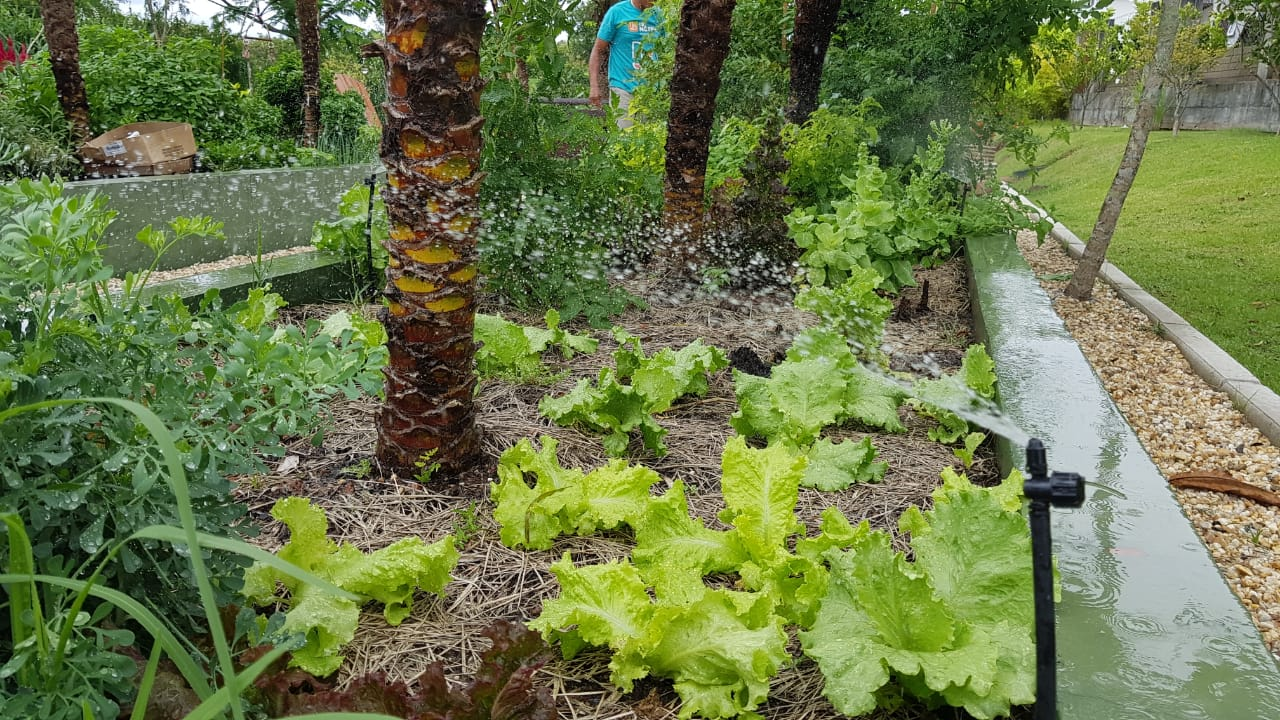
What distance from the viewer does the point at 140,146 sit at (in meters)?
6.25

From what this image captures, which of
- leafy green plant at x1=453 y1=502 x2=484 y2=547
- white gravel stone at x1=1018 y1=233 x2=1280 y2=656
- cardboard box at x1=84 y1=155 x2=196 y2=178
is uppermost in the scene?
cardboard box at x1=84 y1=155 x2=196 y2=178

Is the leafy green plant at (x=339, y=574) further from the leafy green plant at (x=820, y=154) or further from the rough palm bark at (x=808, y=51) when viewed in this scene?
the rough palm bark at (x=808, y=51)

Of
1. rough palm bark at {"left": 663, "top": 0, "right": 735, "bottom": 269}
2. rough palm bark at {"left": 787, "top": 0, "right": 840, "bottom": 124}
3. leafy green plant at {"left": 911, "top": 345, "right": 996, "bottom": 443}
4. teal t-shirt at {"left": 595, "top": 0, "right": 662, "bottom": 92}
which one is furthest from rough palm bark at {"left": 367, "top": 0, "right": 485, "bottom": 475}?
teal t-shirt at {"left": 595, "top": 0, "right": 662, "bottom": 92}

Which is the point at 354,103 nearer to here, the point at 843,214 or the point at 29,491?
the point at 843,214

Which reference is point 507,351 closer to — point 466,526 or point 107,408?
point 466,526

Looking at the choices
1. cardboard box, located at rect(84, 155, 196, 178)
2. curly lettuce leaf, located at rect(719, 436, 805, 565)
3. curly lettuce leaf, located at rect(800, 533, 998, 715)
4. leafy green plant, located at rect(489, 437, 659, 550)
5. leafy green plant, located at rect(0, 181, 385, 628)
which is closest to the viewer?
leafy green plant, located at rect(0, 181, 385, 628)

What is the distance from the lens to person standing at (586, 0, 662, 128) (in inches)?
294

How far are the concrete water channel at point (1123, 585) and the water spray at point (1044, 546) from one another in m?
0.46

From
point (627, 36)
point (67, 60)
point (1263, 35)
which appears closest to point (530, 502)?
point (67, 60)

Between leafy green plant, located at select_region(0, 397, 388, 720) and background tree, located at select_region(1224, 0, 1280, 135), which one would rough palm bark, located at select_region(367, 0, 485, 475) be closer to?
leafy green plant, located at select_region(0, 397, 388, 720)

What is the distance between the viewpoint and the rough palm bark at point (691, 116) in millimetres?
4336

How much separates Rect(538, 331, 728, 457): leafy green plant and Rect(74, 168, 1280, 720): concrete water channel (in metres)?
1.08

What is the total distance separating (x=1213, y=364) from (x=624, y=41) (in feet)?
18.5

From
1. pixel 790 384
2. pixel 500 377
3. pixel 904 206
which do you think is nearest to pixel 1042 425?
pixel 790 384
